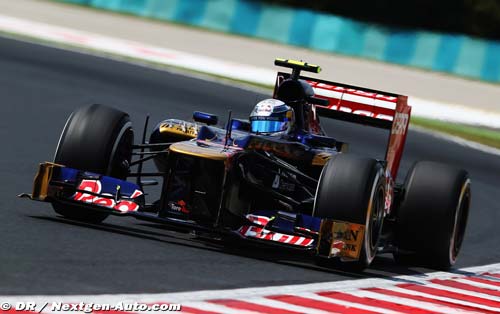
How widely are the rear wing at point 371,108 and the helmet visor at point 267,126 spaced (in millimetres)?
909

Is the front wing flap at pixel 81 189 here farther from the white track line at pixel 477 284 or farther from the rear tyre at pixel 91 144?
the white track line at pixel 477 284

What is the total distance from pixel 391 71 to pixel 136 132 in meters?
16.7

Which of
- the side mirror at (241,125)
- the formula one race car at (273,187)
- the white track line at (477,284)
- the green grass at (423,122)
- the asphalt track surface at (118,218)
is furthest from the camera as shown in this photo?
the green grass at (423,122)

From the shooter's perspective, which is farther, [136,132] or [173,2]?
[173,2]

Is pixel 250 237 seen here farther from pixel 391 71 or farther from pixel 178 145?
pixel 391 71

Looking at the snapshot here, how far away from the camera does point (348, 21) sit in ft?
126

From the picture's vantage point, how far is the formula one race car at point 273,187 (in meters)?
9.95

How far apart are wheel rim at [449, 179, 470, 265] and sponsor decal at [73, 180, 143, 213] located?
2.97 m

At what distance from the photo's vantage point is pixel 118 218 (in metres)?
11.7

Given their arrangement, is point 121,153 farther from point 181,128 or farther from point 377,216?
point 377,216

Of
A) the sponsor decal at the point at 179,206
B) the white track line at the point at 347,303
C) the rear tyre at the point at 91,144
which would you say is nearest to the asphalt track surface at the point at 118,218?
the rear tyre at the point at 91,144

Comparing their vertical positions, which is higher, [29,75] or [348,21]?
[348,21]

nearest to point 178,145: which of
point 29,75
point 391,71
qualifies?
point 29,75

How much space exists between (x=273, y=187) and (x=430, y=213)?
57.6 inches
